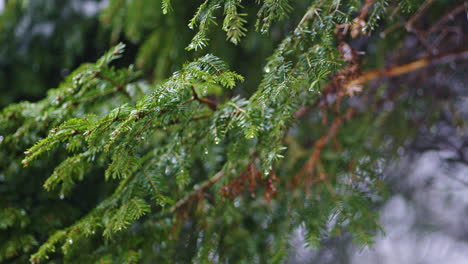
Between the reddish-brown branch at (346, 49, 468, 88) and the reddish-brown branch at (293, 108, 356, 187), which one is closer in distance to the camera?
the reddish-brown branch at (293, 108, 356, 187)

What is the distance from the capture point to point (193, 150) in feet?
2.99

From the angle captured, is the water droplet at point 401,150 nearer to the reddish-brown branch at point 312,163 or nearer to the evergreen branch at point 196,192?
the reddish-brown branch at point 312,163

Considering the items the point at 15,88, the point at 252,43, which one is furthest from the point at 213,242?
the point at 15,88

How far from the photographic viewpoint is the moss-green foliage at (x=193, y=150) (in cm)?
67

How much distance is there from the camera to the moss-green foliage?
2.19 ft

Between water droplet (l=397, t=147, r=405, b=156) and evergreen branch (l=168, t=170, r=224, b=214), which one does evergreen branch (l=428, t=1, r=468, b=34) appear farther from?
evergreen branch (l=168, t=170, r=224, b=214)

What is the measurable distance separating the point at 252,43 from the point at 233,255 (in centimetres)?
77

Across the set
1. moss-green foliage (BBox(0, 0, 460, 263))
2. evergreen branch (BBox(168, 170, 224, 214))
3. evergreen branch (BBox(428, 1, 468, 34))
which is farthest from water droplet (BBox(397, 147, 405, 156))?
evergreen branch (BBox(168, 170, 224, 214))

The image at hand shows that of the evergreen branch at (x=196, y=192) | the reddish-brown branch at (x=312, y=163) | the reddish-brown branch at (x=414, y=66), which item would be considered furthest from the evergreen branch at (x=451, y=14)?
the evergreen branch at (x=196, y=192)

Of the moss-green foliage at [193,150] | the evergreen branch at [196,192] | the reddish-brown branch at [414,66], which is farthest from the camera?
the reddish-brown branch at [414,66]

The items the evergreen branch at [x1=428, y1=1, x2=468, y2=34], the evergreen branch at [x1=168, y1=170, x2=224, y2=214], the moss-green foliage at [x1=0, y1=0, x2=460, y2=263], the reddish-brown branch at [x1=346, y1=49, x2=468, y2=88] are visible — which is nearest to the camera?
the moss-green foliage at [x1=0, y1=0, x2=460, y2=263]

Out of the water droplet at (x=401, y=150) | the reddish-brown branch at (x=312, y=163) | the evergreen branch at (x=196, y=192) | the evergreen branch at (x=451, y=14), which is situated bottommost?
the water droplet at (x=401, y=150)

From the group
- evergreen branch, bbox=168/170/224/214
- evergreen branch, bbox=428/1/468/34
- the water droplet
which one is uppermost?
evergreen branch, bbox=168/170/224/214

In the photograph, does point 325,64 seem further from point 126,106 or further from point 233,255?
point 233,255
